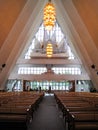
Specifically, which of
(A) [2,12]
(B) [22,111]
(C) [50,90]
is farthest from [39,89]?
(B) [22,111]

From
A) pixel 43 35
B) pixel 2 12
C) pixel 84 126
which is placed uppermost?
pixel 43 35

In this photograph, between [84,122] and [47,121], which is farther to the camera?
[47,121]

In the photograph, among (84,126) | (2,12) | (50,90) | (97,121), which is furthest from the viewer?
(50,90)

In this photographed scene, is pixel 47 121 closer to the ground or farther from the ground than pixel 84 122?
closer to the ground

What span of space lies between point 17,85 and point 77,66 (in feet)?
35.3

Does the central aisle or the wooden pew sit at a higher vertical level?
the wooden pew

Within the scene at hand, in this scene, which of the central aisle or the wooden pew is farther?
the central aisle

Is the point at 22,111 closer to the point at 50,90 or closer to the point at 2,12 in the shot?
the point at 2,12

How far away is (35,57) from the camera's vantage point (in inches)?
1747

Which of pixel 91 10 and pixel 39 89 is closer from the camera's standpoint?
pixel 91 10

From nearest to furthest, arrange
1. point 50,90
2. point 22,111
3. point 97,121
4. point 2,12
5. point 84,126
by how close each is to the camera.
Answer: point 84,126
point 97,121
point 22,111
point 2,12
point 50,90

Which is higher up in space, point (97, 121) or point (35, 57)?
point (35, 57)

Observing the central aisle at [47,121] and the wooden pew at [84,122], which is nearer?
the wooden pew at [84,122]

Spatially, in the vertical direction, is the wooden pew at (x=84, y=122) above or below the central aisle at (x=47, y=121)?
above
